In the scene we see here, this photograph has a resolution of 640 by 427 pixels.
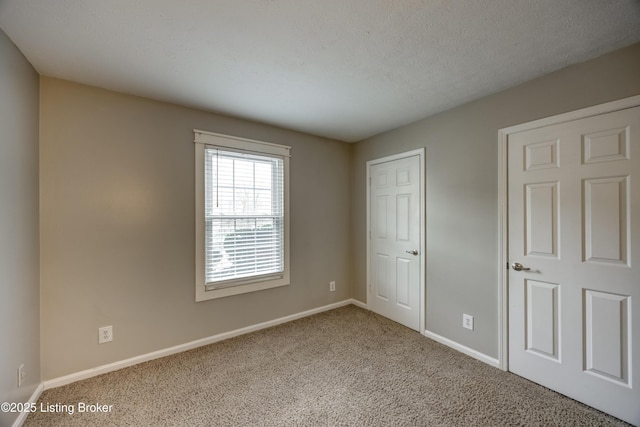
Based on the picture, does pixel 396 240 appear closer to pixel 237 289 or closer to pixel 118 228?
pixel 237 289

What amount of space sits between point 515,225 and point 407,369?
1537 mm

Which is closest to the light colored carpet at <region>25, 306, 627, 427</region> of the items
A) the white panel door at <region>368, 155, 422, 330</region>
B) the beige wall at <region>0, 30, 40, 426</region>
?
the beige wall at <region>0, 30, 40, 426</region>

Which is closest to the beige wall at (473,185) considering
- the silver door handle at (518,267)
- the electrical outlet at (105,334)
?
the silver door handle at (518,267)

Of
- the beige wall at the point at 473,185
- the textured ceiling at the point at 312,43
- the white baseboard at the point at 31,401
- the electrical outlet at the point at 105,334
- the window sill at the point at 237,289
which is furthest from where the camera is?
the window sill at the point at 237,289

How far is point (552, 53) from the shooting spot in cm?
176

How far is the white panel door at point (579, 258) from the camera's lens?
1.69 metres

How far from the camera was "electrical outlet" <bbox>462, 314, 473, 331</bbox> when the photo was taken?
249cm

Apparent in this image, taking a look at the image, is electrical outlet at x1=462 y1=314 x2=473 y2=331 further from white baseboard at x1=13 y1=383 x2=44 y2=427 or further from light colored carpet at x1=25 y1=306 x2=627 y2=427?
white baseboard at x1=13 y1=383 x2=44 y2=427

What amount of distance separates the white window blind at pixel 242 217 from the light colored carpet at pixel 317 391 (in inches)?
31.1

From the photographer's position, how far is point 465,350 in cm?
252

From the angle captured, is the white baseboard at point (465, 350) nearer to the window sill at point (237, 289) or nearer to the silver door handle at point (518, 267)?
the silver door handle at point (518, 267)

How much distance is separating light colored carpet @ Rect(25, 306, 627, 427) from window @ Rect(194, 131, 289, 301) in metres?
0.70

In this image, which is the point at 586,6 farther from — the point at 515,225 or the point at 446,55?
the point at 515,225

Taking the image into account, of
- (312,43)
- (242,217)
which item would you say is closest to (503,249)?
(312,43)
